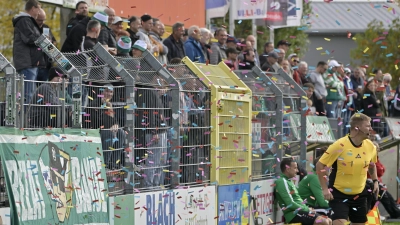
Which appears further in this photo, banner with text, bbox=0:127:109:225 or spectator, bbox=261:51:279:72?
spectator, bbox=261:51:279:72

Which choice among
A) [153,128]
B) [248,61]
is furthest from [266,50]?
[153,128]

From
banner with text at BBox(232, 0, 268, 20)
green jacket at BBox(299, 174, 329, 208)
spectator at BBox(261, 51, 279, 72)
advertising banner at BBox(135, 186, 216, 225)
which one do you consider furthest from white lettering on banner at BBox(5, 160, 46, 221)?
banner with text at BBox(232, 0, 268, 20)

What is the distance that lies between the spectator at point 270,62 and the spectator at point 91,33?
229 inches

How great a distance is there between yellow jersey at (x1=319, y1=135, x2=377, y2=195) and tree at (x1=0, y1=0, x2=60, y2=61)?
12260 mm

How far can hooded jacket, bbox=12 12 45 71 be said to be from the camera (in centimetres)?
1253

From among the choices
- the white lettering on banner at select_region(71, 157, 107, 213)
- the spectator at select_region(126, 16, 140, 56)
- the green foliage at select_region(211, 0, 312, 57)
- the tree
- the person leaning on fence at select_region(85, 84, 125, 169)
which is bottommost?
the white lettering on banner at select_region(71, 157, 107, 213)

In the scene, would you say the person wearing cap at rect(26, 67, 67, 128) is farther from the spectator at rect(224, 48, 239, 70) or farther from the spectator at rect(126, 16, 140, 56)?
the spectator at rect(224, 48, 239, 70)

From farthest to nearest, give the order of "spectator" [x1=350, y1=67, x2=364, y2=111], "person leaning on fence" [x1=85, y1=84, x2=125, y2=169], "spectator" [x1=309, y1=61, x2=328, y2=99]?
"spectator" [x1=350, y1=67, x2=364, y2=111]
"spectator" [x1=309, y1=61, x2=328, y2=99]
"person leaning on fence" [x1=85, y1=84, x2=125, y2=169]

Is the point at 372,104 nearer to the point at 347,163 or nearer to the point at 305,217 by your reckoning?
the point at 305,217

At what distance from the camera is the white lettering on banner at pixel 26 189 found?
9.69 metres

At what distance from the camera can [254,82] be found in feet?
52.2

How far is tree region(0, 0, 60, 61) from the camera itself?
968 inches

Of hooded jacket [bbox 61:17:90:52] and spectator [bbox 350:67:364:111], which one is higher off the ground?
hooded jacket [bbox 61:17:90:52]

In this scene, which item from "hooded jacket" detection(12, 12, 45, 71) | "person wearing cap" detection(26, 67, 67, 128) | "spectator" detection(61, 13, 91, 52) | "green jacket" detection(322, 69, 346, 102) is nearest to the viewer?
"person wearing cap" detection(26, 67, 67, 128)
